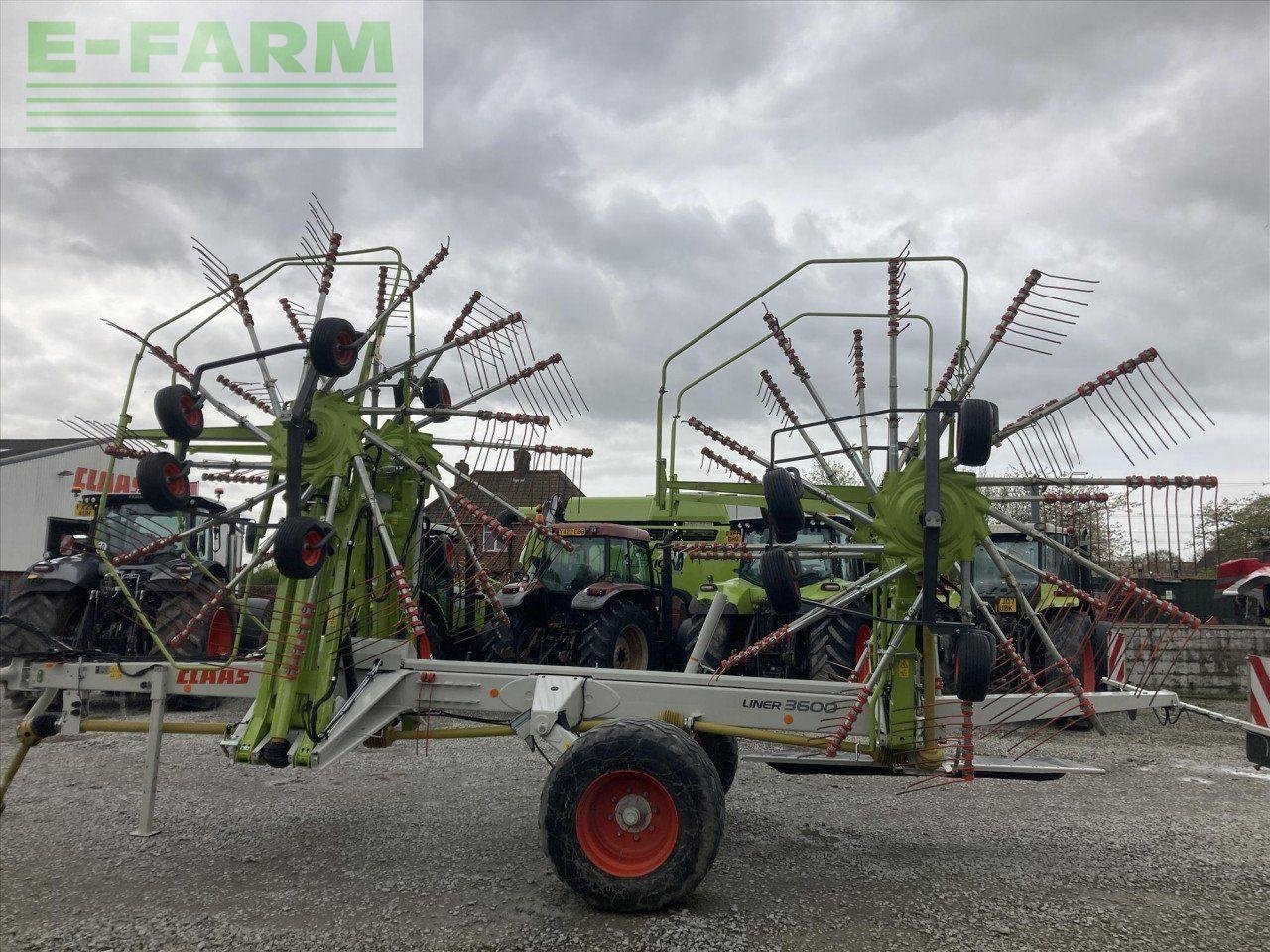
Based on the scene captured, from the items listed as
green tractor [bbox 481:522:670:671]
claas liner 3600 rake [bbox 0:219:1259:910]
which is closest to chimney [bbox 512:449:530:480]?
claas liner 3600 rake [bbox 0:219:1259:910]

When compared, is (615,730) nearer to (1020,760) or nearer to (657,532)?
(1020,760)

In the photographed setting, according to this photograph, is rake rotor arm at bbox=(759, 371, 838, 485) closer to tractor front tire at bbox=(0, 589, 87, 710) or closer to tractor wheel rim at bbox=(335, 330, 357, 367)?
tractor wheel rim at bbox=(335, 330, 357, 367)

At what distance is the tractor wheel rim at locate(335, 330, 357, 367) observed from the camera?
5.34 metres

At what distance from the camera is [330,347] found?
529 centimetres

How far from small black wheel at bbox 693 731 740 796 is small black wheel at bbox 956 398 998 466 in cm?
270

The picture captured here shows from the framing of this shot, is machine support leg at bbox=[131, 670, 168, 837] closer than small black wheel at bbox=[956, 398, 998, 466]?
No

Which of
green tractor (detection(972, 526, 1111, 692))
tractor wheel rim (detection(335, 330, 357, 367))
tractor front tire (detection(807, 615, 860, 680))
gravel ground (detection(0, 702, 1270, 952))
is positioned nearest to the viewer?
gravel ground (detection(0, 702, 1270, 952))

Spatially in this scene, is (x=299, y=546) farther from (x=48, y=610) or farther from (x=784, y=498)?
(x=48, y=610)

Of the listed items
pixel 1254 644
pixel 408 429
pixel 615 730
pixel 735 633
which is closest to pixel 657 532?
pixel 735 633

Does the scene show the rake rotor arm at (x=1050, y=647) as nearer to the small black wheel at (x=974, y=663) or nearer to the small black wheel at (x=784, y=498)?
the small black wheel at (x=974, y=663)

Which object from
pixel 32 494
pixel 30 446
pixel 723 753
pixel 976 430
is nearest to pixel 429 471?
pixel 723 753

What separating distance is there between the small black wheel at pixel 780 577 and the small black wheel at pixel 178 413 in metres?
3.33

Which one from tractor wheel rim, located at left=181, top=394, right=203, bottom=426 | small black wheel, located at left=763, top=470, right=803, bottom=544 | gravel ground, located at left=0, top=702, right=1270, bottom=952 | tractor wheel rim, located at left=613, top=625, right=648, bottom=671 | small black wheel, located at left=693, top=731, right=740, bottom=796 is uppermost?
tractor wheel rim, located at left=181, top=394, right=203, bottom=426

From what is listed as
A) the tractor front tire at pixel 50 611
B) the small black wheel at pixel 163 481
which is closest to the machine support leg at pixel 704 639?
the small black wheel at pixel 163 481
